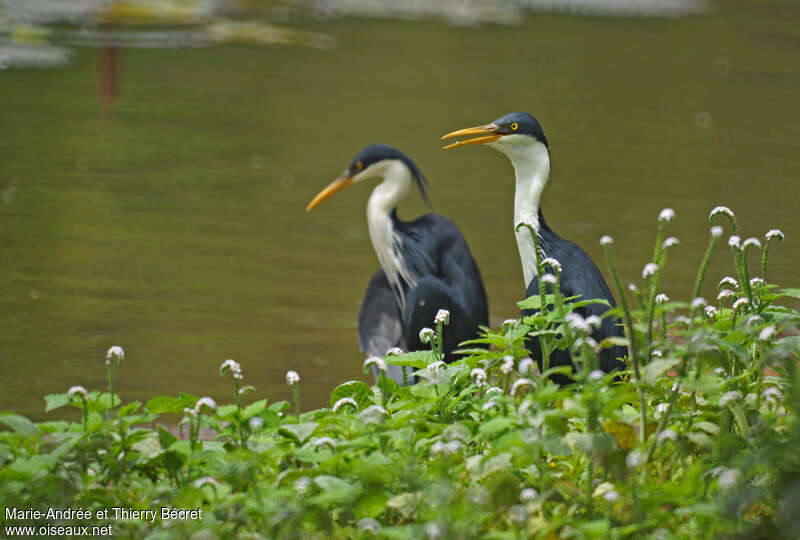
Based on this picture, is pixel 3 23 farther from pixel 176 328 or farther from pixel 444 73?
pixel 176 328

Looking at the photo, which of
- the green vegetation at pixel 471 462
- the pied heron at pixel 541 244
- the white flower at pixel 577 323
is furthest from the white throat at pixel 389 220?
the white flower at pixel 577 323

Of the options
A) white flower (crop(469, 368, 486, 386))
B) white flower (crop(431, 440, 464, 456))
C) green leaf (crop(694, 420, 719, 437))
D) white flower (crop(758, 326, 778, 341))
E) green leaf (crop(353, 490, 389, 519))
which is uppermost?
white flower (crop(758, 326, 778, 341))

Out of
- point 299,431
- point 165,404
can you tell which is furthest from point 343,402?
point 165,404

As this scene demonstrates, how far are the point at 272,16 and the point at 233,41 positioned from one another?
2.21 meters

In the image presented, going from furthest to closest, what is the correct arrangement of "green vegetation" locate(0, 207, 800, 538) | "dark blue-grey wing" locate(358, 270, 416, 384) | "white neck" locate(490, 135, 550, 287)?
"dark blue-grey wing" locate(358, 270, 416, 384)
"white neck" locate(490, 135, 550, 287)
"green vegetation" locate(0, 207, 800, 538)

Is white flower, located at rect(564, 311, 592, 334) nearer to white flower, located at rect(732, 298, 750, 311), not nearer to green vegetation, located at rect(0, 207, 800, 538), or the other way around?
green vegetation, located at rect(0, 207, 800, 538)

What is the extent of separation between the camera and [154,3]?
1617 cm

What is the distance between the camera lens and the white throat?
5.30 meters

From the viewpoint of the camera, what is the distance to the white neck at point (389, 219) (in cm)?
530

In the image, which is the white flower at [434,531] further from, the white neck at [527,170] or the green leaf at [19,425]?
the white neck at [527,170]

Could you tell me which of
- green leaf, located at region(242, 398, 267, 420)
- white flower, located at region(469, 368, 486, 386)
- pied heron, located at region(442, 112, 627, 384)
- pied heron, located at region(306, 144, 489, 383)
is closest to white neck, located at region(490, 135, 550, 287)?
pied heron, located at region(442, 112, 627, 384)

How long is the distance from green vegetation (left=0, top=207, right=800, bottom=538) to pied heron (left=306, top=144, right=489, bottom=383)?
6.01 ft

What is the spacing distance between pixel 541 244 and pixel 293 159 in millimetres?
5559

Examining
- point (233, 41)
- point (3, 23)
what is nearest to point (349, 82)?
point (233, 41)
